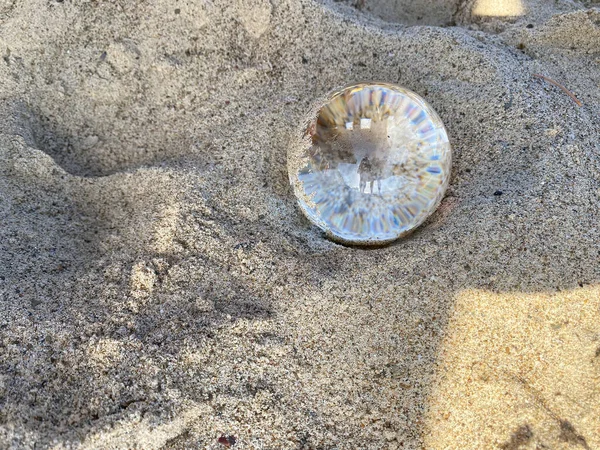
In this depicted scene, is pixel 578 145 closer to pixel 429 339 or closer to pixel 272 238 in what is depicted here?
pixel 429 339

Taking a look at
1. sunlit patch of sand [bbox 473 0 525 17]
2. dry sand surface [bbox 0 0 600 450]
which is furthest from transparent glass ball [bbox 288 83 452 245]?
sunlit patch of sand [bbox 473 0 525 17]

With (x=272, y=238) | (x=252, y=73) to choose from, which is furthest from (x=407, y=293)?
(x=252, y=73)

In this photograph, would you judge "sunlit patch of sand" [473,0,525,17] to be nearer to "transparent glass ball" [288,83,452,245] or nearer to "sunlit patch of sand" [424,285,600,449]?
"transparent glass ball" [288,83,452,245]

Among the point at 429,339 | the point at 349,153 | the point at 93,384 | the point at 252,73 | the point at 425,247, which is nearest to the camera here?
the point at 93,384

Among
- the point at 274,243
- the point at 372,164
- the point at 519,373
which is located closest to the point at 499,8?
the point at 372,164

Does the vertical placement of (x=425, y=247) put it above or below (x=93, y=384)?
above

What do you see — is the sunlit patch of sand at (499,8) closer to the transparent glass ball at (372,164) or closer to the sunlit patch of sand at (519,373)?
the transparent glass ball at (372,164)
